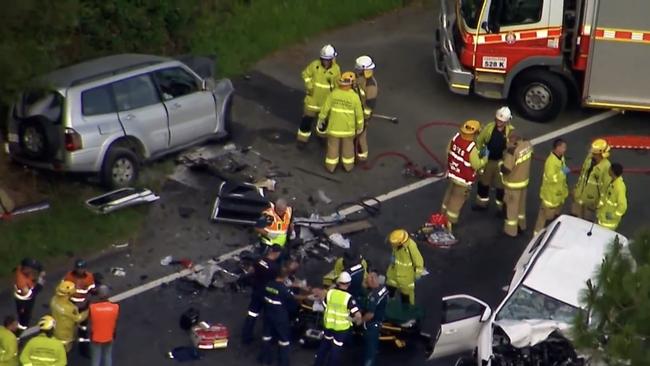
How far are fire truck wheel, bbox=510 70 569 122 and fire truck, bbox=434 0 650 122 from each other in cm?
A: 1

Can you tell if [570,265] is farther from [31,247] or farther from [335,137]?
[31,247]

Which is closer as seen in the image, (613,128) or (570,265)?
(570,265)

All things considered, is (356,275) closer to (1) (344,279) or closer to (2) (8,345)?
(1) (344,279)

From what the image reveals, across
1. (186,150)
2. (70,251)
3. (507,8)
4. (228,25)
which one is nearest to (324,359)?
(70,251)

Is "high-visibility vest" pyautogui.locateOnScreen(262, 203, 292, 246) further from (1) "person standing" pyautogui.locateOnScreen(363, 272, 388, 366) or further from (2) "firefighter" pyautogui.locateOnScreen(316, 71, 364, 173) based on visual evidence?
(2) "firefighter" pyautogui.locateOnScreen(316, 71, 364, 173)

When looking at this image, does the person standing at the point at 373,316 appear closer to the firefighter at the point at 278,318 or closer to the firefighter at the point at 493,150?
the firefighter at the point at 278,318

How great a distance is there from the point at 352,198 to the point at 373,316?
13.9 feet

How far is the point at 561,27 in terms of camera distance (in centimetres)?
1948

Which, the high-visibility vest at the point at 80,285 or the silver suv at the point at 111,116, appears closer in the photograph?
the high-visibility vest at the point at 80,285

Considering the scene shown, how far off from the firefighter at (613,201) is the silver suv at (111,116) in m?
6.08

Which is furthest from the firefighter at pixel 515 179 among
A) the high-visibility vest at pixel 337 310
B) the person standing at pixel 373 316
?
the high-visibility vest at pixel 337 310

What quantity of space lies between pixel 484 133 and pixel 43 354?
700 cm

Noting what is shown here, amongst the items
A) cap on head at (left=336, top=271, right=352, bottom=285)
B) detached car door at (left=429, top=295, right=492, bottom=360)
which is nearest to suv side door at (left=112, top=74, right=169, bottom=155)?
cap on head at (left=336, top=271, right=352, bottom=285)

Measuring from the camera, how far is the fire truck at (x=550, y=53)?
1895 cm
